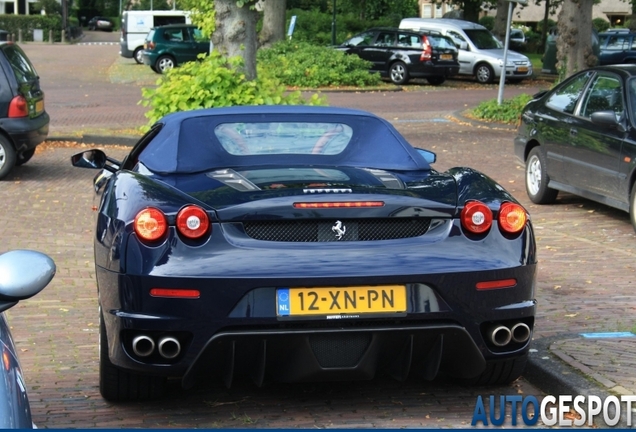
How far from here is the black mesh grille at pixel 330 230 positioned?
4.71 m

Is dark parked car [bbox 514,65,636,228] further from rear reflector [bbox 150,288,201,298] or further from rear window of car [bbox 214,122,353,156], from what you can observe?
rear reflector [bbox 150,288,201,298]

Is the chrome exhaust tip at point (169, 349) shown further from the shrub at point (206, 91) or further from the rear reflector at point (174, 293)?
the shrub at point (206, 91)

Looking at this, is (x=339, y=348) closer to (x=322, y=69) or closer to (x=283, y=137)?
(x=283, y=137)

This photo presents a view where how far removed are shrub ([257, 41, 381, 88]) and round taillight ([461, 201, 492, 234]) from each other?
2447 cm

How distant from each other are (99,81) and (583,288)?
27.5 metres

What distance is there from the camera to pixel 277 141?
5812 millimetres

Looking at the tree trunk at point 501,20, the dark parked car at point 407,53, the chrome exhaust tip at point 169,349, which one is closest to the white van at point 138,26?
the dark parked car at point 407,53

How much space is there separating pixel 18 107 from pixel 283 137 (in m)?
8.62

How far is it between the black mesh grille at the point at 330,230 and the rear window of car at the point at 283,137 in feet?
3.28

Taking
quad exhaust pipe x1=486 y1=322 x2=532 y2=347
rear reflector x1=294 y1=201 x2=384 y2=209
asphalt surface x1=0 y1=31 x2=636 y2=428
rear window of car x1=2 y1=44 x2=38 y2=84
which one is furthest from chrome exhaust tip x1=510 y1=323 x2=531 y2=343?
rear window of car x1=2 y1=44 x2=38 y2=84

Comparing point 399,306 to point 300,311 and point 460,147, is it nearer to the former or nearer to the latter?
point 300,311

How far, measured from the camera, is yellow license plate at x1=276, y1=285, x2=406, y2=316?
4.59m

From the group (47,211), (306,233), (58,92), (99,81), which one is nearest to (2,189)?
(47,211)

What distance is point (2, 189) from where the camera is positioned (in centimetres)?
1292
